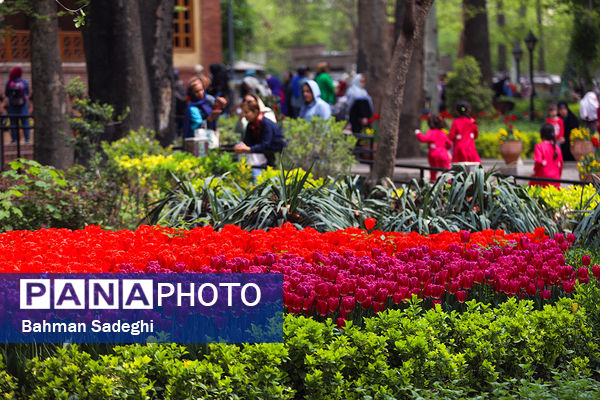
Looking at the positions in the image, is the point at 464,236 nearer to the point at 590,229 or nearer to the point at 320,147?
the point at 590,229

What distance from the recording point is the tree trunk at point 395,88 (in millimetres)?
10430

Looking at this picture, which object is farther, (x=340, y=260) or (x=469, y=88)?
(x=469, y=88)

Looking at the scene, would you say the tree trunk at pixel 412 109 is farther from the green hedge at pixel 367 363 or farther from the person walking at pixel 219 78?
the green hedge at pixel 367 363

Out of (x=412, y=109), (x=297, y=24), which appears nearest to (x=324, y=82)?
(x=412, y=109)

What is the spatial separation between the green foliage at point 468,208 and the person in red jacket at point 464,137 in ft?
17.7

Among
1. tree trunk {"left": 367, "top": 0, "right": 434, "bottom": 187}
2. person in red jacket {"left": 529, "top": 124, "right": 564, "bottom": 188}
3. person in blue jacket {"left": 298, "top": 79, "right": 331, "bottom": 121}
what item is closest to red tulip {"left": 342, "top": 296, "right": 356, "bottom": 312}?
tree trunk {"left": 367, "top": 0, "right": 434, "bottom": 187}

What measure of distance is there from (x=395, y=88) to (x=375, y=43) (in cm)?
1394

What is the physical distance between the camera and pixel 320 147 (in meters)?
12.0


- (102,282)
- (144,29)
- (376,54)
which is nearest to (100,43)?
(144,29)

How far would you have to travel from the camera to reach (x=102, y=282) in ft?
17.2

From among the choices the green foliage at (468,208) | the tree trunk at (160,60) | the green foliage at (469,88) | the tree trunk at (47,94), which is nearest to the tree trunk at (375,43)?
the green foliage at (469,88)

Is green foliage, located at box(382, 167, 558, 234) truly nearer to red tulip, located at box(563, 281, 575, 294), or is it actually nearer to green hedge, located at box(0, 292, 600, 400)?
red tulip, located at box(563, 281, 575, 294)

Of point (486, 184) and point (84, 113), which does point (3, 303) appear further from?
point (84, 113)

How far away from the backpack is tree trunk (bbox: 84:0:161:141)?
814 cm
